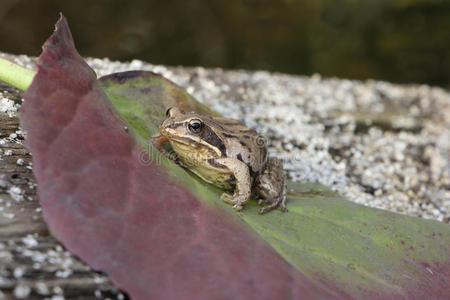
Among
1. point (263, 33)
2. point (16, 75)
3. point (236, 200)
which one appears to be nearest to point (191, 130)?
point (236, 200)

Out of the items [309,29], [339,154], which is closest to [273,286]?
[339,154]

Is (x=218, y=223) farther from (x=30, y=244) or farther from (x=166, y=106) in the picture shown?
(x=166, y=106)

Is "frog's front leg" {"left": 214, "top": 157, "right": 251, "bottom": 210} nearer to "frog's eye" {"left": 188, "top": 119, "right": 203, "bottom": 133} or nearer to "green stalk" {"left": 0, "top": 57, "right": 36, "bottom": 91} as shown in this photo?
"frog's eye" {"left": 188, "top": 119, "right": 203, "bottom": 133}

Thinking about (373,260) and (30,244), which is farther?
(373,260)

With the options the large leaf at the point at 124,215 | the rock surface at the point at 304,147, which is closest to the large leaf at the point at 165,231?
the large leaf at the point at 124,215

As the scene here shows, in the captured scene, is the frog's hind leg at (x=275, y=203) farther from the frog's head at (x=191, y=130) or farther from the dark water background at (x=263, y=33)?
the dark water background at (x=263, y=33)
